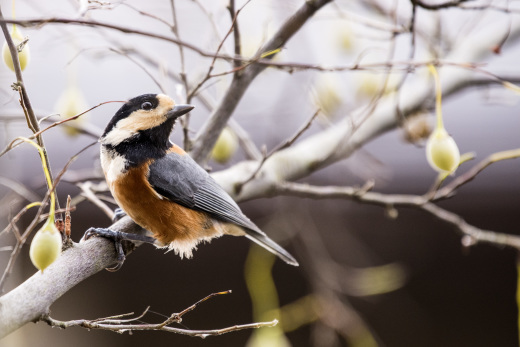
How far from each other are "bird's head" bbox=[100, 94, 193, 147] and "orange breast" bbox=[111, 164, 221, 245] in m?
0.08

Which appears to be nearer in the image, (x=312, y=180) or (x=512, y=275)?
(x=512, y=275)

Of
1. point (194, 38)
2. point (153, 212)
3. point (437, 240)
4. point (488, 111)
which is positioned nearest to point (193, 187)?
point (153, 212)

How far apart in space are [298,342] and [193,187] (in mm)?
1392

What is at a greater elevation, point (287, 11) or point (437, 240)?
point (287, 11)

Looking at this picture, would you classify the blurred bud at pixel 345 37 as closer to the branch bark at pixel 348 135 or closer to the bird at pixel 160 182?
the branch bark at pixel 348 135

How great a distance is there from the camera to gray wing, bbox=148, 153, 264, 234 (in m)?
1.32

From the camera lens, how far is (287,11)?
1.80 m

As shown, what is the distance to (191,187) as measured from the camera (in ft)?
4.49

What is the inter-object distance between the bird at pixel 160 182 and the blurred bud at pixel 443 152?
461mm

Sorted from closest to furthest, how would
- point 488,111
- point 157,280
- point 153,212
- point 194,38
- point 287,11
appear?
1. point 153,212
2. point 287,11
3. point 194,38
4. point 157,280
5. point 488,111

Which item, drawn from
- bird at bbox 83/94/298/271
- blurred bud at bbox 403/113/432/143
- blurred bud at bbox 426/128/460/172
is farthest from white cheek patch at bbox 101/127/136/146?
blurred bud at bbox 403/113/432/143

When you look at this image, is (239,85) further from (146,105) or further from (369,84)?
(369,84)

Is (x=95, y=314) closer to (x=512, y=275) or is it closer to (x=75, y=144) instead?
(x=75, y=144)

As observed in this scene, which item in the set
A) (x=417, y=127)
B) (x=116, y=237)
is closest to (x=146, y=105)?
(x=116, y=237)
